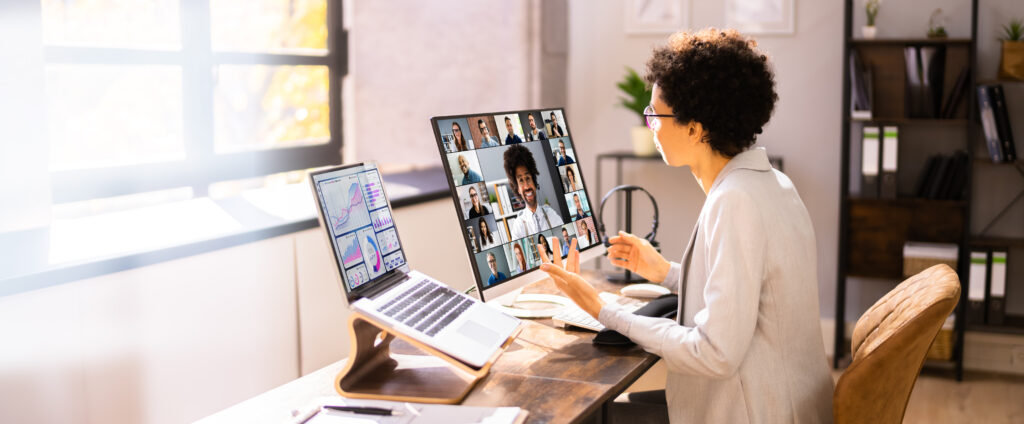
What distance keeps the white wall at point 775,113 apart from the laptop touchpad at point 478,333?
2.70m

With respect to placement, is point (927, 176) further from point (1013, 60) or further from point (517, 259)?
point (517, 259)

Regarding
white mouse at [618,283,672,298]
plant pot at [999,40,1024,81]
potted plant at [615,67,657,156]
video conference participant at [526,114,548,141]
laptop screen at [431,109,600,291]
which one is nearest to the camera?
laptop screen at [431,109,600,291]

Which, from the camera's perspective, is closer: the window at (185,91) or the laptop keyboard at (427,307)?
the laptop keyboard at (427,307)

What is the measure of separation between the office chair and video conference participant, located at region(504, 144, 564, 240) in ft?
2.35

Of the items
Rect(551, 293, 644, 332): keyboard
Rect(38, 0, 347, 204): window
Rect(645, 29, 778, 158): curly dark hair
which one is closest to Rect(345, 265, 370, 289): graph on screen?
Rect(551, 293, 644, 332): keyboard

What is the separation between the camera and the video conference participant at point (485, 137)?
1910mm

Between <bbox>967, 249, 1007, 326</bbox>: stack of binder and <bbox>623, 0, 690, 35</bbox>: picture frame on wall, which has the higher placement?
<bbox>623, 0, 690, 35</bbox>: picture frame on wall

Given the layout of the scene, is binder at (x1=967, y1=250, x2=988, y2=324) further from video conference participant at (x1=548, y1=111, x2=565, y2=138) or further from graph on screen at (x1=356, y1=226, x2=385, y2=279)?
graph on screen at (x1=356, y1=226, x2=385, y2=279)

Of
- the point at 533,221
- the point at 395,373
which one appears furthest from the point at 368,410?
the point at 533,221

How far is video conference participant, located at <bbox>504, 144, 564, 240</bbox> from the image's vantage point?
6.45 ft

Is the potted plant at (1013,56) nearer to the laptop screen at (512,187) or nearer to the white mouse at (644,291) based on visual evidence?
the white mouse at (644,291)

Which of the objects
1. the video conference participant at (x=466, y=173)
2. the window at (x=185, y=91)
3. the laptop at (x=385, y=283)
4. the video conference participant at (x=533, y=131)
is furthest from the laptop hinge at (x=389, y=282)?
the window at (x=185, y=91)

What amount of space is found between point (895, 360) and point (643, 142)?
278 cm

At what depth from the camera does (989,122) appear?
Result: 12.5ft
